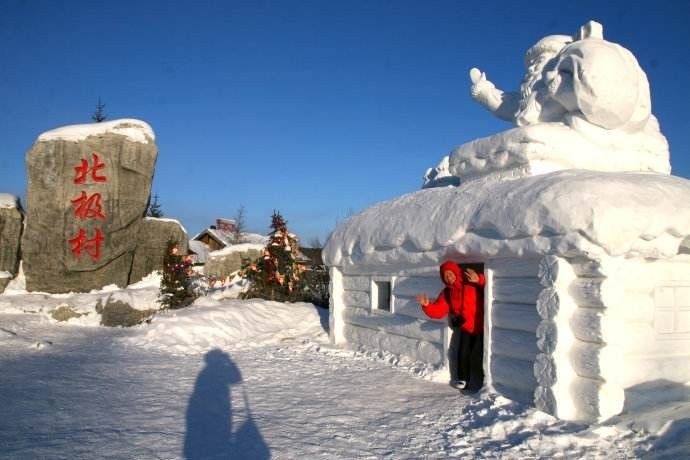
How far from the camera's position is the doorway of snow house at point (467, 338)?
5980mm

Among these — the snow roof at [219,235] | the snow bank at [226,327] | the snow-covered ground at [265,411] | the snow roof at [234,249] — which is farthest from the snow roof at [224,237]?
the snow-covered ground at [265,411]

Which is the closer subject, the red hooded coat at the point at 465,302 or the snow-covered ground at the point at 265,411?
the snow-covered ground at the point at 265,411

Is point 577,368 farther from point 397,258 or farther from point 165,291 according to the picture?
point 165,291

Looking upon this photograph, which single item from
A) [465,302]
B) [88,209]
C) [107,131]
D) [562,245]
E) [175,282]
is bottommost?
[175,282]

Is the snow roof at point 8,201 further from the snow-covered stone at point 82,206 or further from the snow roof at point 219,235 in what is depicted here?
the snow roof at point 219,235

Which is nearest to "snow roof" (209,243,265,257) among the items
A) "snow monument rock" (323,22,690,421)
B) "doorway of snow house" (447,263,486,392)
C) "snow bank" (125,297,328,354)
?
"snow bank" (125,297,328,354)

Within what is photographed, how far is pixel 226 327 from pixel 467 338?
18.0ft

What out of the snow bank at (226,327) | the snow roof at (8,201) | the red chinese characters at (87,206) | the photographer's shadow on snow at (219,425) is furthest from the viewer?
the snow roof at (8,201)

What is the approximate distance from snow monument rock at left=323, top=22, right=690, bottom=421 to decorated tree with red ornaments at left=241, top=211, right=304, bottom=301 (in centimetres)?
475

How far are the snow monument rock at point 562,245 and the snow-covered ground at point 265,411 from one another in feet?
1.29

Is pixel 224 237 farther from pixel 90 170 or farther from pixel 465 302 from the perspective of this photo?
pixel 465 302

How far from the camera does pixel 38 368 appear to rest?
7270 millimetres

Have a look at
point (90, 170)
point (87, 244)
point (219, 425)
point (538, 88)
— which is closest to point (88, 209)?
point (87, 244)

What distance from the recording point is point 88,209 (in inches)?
529
